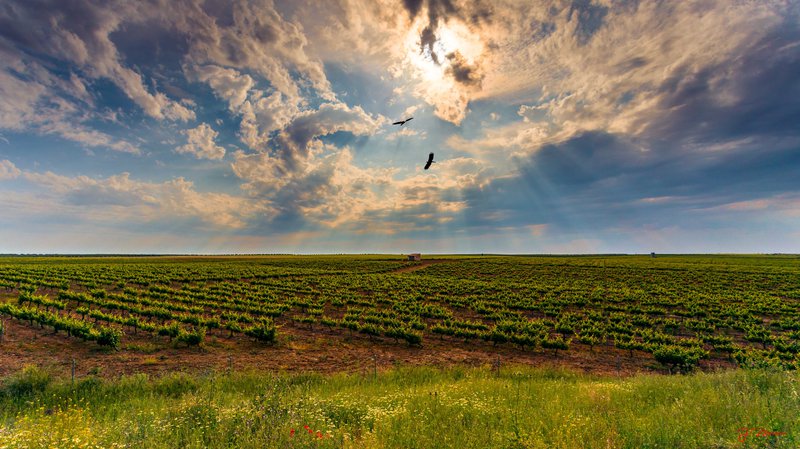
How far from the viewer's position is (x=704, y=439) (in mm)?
5617

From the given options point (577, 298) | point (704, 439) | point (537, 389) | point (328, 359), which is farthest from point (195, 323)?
point (577, 298)

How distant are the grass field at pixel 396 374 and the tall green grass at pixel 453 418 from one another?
0.05 m

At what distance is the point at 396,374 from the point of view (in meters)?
13.4

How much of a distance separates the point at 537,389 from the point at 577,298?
32.9 metres

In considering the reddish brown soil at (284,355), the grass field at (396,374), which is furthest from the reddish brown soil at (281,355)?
the grass field at (396,374)

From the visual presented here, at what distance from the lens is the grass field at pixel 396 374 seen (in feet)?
20.8

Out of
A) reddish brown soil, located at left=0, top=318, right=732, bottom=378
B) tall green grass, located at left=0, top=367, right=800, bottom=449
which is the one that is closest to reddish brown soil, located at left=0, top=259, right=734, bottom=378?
reddish brown soil, located at left=0, top=318, right=732, bottom=378

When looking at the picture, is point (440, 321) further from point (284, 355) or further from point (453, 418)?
point (453, 418)

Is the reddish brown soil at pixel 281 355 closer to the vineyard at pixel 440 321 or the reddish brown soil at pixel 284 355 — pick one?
the reddish brown soil at pixel 284 355

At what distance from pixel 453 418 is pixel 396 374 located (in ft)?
21.2

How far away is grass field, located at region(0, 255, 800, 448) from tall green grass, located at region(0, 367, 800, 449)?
0.16 ft

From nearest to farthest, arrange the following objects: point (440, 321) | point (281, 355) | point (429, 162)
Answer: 1. point (429, 162)
2. point (281, 355)
3. point (440, 321)

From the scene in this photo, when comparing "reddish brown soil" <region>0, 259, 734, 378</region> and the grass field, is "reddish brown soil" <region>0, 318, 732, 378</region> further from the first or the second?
the grass field

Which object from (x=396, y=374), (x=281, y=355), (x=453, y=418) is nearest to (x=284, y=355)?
(x=281, y=355)
